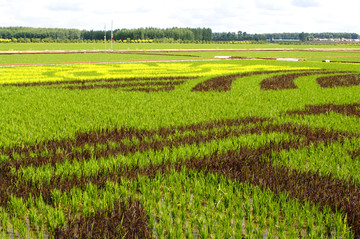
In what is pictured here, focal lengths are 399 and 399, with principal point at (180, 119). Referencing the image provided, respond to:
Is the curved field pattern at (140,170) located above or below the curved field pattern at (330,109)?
below

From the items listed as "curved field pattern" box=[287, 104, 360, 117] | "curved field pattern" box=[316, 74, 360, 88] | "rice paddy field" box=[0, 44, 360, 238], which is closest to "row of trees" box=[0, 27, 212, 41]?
"curved field pattern" box=[316, 74, 360, 88]

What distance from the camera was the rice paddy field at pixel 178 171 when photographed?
14.3 feet

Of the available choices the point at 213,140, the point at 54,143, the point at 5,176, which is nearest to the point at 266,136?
the point at 213,140

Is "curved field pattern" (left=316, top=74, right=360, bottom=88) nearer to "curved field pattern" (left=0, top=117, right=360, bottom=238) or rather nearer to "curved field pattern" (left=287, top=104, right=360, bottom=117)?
"curved field pattern" (left=287, top=104, right=360, bottom=117)

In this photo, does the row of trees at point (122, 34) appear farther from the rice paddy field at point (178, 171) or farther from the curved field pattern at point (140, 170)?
the curved field pattern at point (140, 170)

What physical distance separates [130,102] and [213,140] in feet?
19.6

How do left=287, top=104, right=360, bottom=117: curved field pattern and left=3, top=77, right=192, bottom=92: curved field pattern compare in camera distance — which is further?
left=3, top=77, right=192, bottom=92: curved field pattern

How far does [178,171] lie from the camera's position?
20.1ft

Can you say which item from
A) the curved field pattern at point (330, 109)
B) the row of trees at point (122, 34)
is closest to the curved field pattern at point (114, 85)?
the curved field pattern at point (330, 109)

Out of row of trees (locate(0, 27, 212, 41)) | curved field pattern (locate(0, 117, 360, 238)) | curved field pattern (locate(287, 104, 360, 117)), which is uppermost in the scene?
row of trees (locate(0, 27, 212, 41))

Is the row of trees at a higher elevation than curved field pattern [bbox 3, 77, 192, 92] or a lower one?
higher

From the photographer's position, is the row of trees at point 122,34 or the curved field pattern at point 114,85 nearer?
the curved field pattern at point 114,85

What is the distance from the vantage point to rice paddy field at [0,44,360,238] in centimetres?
434

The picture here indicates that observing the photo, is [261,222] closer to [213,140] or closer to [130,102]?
[213,140]
